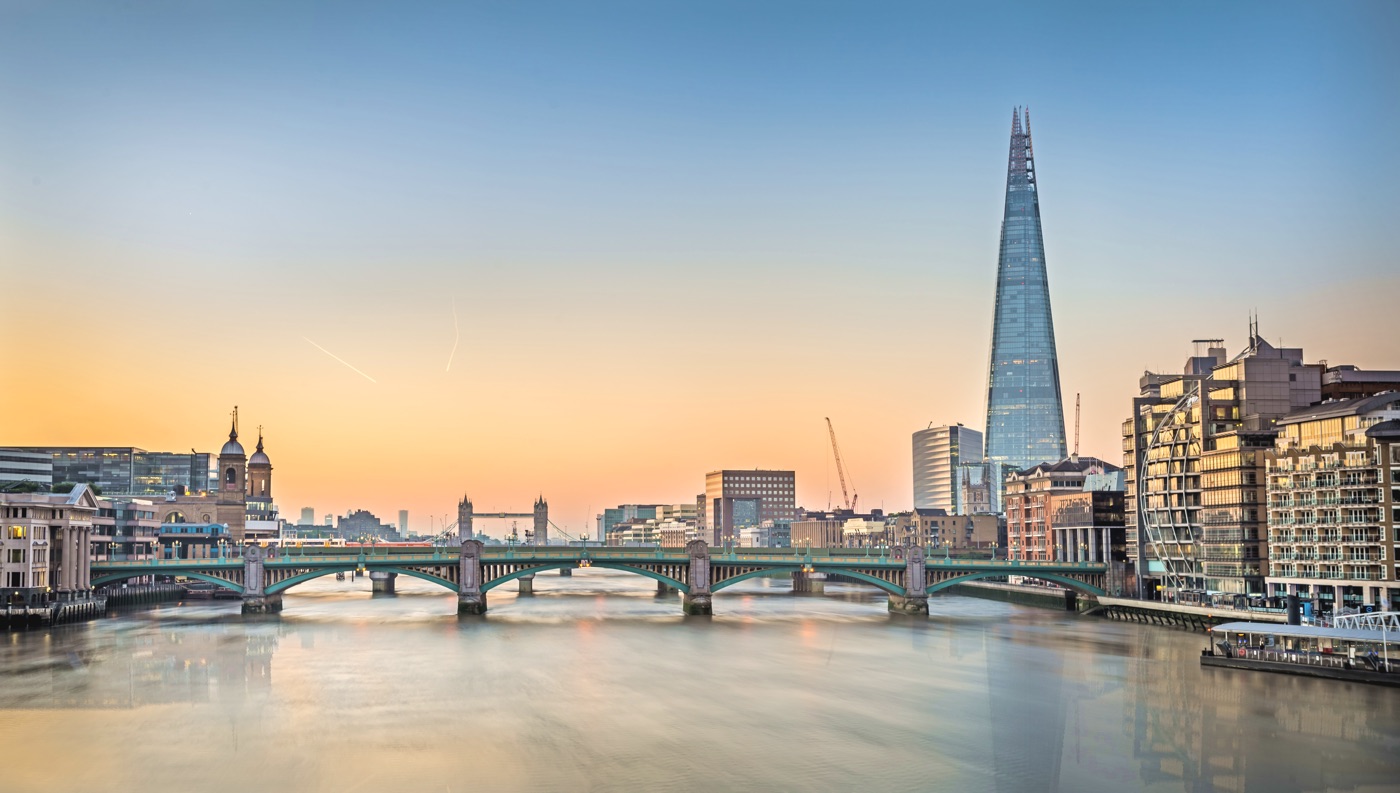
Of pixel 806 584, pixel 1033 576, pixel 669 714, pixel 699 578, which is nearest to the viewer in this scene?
pixel 669 714

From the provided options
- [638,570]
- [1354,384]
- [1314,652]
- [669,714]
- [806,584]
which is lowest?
[806,584]

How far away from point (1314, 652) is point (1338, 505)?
79.5ft

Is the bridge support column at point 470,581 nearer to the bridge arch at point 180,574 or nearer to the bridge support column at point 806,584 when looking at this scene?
the bridge arch at point 180,574

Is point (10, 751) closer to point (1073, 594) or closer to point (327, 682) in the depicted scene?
point (327, 682)

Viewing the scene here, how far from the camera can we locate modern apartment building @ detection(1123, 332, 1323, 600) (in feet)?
343

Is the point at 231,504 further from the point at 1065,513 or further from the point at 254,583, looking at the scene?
the point at 1065,513

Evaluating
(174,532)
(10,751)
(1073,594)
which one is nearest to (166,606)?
(174,532)

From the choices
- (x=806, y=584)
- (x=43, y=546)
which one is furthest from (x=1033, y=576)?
(x=43, y=546)

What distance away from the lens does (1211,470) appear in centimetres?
10931

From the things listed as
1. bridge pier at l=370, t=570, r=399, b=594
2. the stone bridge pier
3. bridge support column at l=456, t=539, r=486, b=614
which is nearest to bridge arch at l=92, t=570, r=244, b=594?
the stone bridge pier

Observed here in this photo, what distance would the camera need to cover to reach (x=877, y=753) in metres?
51.8

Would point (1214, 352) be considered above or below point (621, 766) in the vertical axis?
above

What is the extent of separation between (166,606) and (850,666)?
92.8 meters

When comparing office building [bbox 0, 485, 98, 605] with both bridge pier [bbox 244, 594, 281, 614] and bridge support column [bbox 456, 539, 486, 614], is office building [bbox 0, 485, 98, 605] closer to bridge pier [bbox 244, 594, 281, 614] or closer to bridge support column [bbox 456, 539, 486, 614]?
bridge pier [bbox 244, 594, 281, 614]
